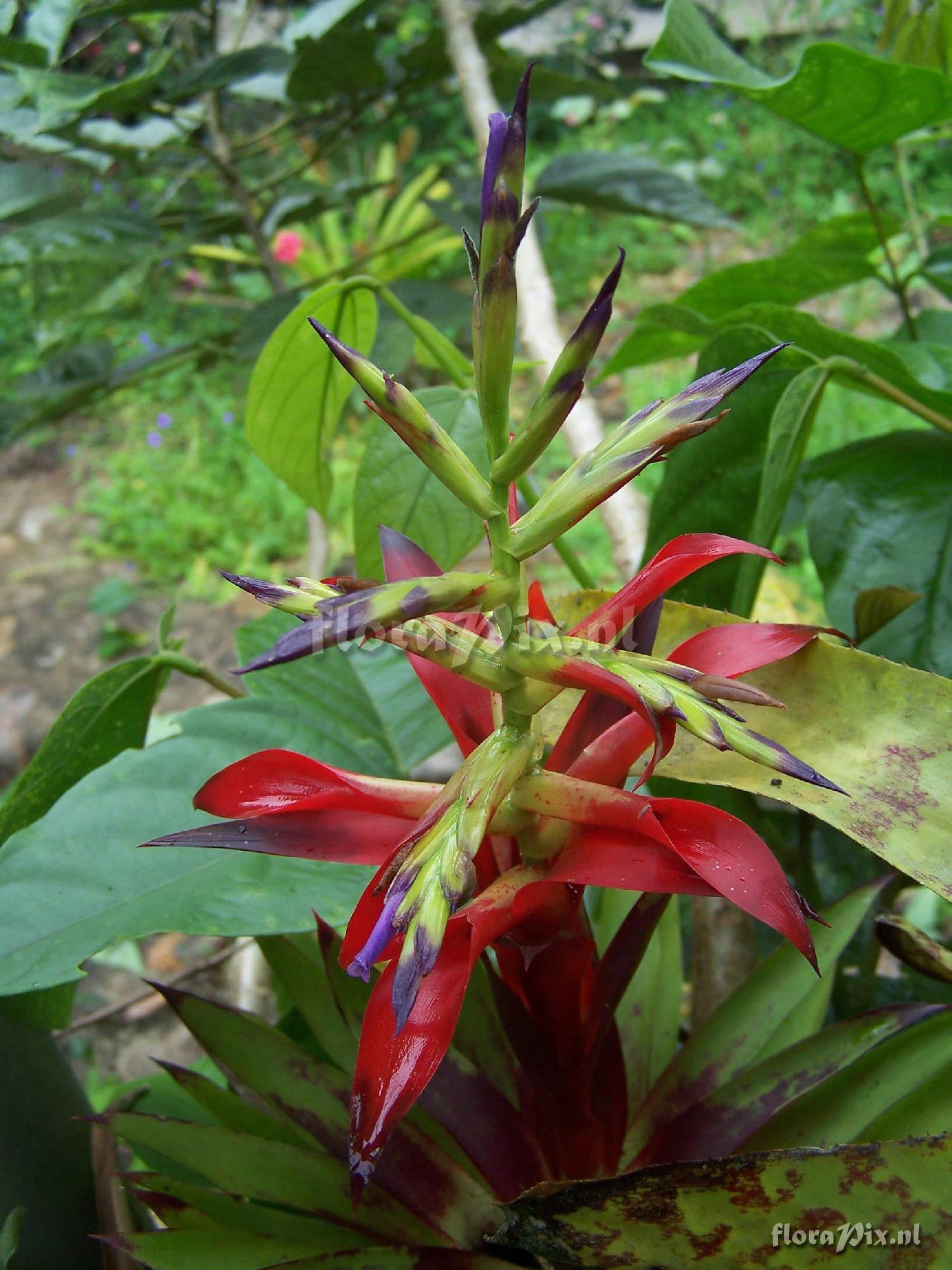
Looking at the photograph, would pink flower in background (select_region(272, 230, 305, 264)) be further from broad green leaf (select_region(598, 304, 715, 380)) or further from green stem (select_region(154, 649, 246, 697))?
green stem (select_region(154, 649, 246, 697))

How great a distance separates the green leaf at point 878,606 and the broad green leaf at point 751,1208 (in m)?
0.29

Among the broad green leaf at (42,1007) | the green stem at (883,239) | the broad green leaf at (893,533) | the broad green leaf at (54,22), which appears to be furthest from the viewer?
the broad green leaf at (54,22)

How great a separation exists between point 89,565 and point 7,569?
0.82ft

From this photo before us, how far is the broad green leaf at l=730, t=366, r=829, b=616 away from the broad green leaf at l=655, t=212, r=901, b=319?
0.31 meters

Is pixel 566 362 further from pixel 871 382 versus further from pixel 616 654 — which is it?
pixel 871 382

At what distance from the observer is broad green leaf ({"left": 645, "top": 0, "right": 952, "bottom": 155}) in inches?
22.1

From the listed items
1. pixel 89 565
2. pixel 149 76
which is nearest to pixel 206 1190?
pixel 149 76

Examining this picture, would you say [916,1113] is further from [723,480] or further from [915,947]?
[723,480]

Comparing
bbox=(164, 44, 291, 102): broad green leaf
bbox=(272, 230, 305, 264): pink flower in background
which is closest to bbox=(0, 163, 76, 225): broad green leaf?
bbox=(164, 44, 291, 102): broad green leaf

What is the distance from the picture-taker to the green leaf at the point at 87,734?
1.93 ft

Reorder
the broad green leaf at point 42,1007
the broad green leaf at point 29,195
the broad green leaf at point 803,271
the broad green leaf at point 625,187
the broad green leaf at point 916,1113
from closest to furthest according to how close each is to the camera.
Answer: the broad green leaf at point 916,1113 → the broad green leaf at point 42,1007 → the broad green leaf at point 803,271 → the broad green leaf at point 29,195 → the broad green leaf at point 625,187

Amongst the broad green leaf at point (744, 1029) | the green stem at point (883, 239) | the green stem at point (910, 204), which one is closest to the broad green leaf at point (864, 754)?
the broad green leaf at point (744, 1029)

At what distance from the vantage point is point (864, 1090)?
1.29 ft

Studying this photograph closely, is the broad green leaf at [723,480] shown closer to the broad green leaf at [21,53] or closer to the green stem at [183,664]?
the green stem at [183,664]
